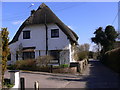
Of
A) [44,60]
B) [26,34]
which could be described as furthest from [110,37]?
[44,60]

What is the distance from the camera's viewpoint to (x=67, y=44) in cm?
2703

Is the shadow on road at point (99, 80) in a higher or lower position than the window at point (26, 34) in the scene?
lower

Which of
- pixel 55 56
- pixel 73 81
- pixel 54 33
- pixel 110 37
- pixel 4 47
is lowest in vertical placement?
pixel 73 81

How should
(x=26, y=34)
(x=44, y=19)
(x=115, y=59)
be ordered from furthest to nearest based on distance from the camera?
(x=26, y=34) → (x=44, y=19) → (x=115, y=59)

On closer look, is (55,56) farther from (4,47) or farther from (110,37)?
(110,37)

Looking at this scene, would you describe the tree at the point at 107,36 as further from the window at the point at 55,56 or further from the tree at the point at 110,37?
the window at the point at 55,56

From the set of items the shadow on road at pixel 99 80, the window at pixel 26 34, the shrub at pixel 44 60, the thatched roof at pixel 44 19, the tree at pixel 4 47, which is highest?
the thatched roof at pixel 44 19

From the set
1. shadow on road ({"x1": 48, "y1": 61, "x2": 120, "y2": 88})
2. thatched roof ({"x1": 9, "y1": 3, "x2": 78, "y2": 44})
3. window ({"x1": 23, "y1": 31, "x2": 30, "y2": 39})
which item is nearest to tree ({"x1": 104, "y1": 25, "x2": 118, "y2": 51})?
thatched roof ({"x1": 9, "y1": 3, "x2": 78, "y2": 44})

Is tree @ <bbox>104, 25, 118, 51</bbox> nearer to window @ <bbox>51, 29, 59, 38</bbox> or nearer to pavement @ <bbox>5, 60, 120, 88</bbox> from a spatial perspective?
window @ <bbox>51, 29, 59, 38</bbox>

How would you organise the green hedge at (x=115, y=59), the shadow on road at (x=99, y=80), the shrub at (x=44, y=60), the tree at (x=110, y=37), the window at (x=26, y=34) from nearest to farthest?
the shadow on road at (x=99, y=80)
the green hedge at (x=115, y=59)
the shrub at (x=44, y=60)
the window at (x=26, y=34)
the tree at (x=110, y=37)

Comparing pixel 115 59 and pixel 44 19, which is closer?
pixel 115 59

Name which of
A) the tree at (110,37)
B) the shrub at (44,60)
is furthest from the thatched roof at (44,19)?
the tree at (110,37)

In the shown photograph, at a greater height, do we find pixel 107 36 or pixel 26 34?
pixel 107 36

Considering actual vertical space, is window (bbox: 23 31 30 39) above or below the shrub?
above
